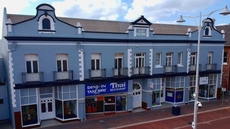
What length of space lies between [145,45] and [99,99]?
7772 mm

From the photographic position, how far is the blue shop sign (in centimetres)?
1755

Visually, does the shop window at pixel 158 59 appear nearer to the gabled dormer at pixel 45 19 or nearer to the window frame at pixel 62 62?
the window frame at pixel 62 62

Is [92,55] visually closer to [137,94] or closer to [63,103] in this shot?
[63,103]

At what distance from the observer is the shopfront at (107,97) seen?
17.9m

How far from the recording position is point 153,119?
58.0 ft

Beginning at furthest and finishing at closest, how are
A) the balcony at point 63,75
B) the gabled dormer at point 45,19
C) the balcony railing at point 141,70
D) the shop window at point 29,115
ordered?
the balcony railing at point 141,70 → the balcony at point 63,75 → the shop window at point 29,115 → the gabled dormer at point 45,19

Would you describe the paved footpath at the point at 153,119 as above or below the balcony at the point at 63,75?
below

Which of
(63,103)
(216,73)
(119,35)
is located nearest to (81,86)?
(63,103)

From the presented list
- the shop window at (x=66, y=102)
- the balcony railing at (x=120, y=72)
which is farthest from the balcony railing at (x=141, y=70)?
the shop window at (x=66, y=102)

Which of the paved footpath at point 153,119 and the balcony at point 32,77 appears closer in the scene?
the balcony at point 32,77

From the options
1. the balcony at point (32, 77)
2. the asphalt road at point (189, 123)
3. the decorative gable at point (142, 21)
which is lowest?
the asphalt road at point (189, 123)

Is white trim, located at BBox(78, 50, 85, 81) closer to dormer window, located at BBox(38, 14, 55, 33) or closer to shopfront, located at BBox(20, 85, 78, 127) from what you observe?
shopfront, located at BBox(20, 85, 78, 127)

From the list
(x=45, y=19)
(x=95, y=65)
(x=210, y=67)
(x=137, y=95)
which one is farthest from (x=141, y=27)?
(x=210, y=67)

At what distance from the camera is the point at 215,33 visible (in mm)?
22938
